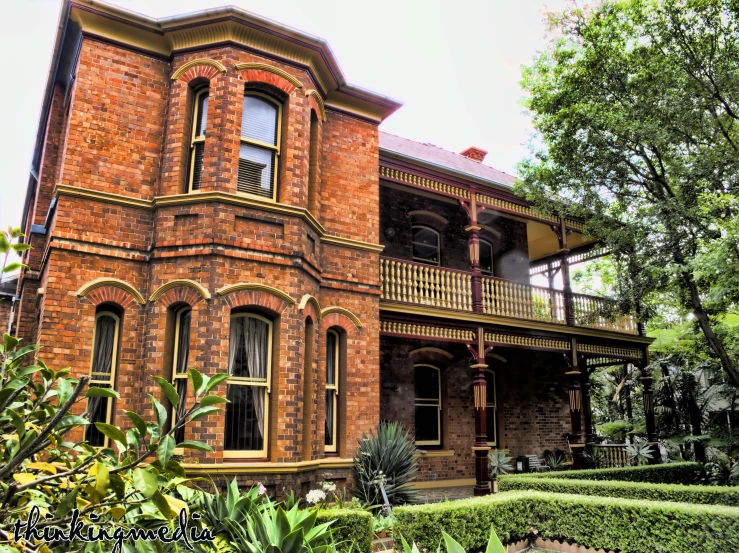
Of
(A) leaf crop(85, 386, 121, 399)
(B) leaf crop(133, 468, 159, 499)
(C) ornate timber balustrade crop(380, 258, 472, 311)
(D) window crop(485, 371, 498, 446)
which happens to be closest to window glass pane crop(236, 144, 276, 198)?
(C) ornate timber balustrade crop(380, 258, 472, 311)

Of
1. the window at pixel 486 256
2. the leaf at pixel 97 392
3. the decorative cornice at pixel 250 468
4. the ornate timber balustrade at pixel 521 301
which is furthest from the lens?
the window at pixel 486 256

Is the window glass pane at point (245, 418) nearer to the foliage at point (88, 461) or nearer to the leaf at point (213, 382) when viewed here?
the foliage at point (88, 461)

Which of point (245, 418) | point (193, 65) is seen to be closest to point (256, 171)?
point (193, 65)

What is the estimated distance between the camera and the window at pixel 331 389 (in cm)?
1033

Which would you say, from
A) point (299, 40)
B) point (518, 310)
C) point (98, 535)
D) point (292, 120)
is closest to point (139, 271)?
point (292, 120)

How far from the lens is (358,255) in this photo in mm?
11195

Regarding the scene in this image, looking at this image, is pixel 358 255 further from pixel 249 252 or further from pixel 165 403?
pixel 165 403

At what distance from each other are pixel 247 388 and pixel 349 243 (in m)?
3.41

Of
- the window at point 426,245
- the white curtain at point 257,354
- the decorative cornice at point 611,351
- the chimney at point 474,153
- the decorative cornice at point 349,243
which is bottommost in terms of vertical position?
the white curtain at point 257,354

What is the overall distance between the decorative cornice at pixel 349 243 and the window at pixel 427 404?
4.11m

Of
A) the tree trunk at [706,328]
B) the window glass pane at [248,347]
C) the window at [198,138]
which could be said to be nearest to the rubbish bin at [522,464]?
the tree trunk at [706,328]

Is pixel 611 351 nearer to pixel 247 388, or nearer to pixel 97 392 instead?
pixel 247 388

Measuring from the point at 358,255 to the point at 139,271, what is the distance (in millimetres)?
3947

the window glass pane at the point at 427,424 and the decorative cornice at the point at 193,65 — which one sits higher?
the decorative cornice at the point at 193,65
